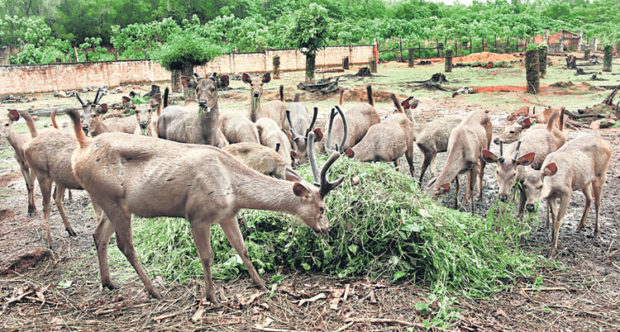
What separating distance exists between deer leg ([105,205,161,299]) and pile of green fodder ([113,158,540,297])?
1.41 feet

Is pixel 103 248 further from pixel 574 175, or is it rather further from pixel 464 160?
pixel 574 175

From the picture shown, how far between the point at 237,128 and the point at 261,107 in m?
2.68

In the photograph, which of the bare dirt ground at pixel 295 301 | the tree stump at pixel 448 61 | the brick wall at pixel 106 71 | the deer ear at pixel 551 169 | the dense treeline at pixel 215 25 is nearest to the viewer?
the bare dirt ground at pixel 295 301

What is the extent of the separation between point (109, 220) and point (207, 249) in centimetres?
105

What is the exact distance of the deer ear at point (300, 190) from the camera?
4395mm

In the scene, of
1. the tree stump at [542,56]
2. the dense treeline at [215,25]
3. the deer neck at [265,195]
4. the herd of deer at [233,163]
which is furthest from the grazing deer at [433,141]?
the dense treeline at [215,25]

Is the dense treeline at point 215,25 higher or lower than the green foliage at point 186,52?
higher

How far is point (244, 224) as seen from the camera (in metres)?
5.47

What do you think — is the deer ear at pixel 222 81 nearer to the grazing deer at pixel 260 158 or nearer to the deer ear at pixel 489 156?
the grazing deer at pixel 260 158

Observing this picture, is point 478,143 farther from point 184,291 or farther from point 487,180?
point 184,291

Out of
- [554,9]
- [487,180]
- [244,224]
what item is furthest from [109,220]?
[554,9]

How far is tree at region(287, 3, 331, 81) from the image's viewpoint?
21.5 m

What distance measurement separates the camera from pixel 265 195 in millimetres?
4520

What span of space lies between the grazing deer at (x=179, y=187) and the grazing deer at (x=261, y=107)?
19.7 ft
